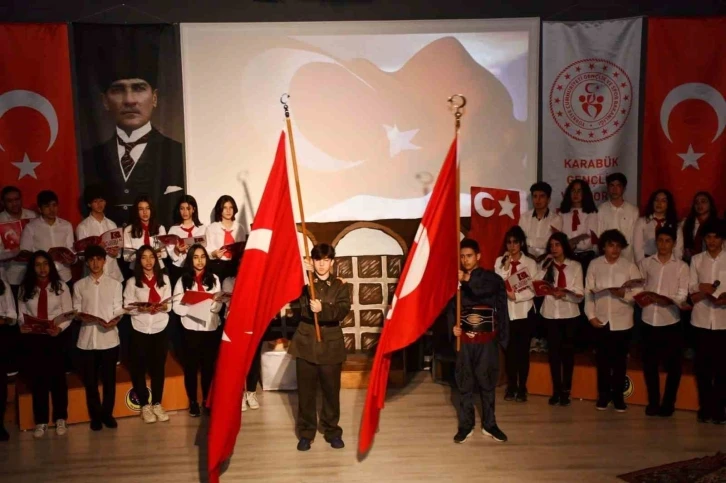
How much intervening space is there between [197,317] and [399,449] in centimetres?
201

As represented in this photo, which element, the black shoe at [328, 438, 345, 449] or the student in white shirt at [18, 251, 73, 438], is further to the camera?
the student in white shirt at [18, 251, 73, 438]

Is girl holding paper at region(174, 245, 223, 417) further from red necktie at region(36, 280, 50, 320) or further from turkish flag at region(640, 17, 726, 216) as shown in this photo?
turkish flag at region(640, 17, 726, 216)

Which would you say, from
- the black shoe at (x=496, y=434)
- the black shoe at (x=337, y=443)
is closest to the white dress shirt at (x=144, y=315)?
the black shoe at (x=337, y=443)

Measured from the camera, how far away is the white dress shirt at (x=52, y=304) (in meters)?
6.12

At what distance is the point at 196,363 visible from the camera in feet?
21.5

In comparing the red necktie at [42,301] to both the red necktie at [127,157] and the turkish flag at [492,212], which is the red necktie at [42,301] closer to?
the red necktie at [127,157]

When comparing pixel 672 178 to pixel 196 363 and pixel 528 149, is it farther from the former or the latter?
pixel 196 363

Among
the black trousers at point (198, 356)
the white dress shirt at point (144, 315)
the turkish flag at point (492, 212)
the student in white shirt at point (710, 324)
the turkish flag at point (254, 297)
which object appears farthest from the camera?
the turkish flag at point (492, 212)

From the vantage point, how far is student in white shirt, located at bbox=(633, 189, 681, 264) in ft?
22.6

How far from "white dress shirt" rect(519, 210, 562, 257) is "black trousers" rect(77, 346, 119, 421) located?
12.3 feet

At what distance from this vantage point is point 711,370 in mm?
6168

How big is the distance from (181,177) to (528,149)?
11.2ft

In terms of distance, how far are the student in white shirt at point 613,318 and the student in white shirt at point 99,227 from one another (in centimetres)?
407

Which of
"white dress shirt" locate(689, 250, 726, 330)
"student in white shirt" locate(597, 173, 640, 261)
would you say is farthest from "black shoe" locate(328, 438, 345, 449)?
"student in white shirt" locate(597, 173, 640, 261)
